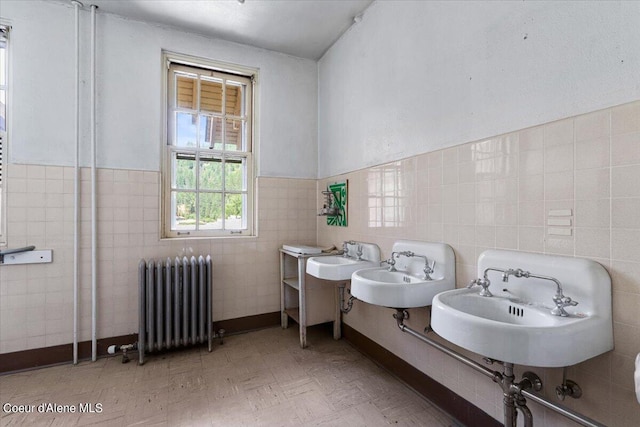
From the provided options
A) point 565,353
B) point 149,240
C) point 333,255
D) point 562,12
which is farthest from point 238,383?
point 562,12

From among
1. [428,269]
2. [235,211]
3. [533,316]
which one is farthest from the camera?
[235,211]

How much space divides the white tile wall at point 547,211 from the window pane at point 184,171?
1.94 meters

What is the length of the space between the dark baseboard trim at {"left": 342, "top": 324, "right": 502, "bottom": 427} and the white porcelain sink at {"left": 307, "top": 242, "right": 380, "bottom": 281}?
658 millimetres

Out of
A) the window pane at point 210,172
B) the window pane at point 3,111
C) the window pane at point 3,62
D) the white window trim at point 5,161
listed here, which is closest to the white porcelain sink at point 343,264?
the window pane at point 210,172

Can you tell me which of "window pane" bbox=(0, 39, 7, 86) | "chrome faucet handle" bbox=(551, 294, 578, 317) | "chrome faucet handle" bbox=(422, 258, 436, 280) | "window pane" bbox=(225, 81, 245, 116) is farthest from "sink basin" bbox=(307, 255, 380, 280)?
"window pane" bbox=(0, 39, 7, 86)

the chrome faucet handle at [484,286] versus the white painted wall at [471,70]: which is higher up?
the white painted wall at [471,70]

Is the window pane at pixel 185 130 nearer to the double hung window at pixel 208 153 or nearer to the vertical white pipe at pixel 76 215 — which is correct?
the double hung window at pixel 208 153

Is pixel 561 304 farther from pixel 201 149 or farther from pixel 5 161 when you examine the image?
pixel 5 161

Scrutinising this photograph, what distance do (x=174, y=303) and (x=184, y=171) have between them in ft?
3.91

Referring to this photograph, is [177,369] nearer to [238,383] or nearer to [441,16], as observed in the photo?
[238,383]

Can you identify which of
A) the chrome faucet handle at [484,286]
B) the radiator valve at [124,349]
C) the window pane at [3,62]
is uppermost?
the window pane at [3,62]

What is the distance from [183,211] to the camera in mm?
2721

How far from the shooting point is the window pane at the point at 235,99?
2.93 meters

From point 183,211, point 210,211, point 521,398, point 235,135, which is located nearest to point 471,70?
point 521,398
